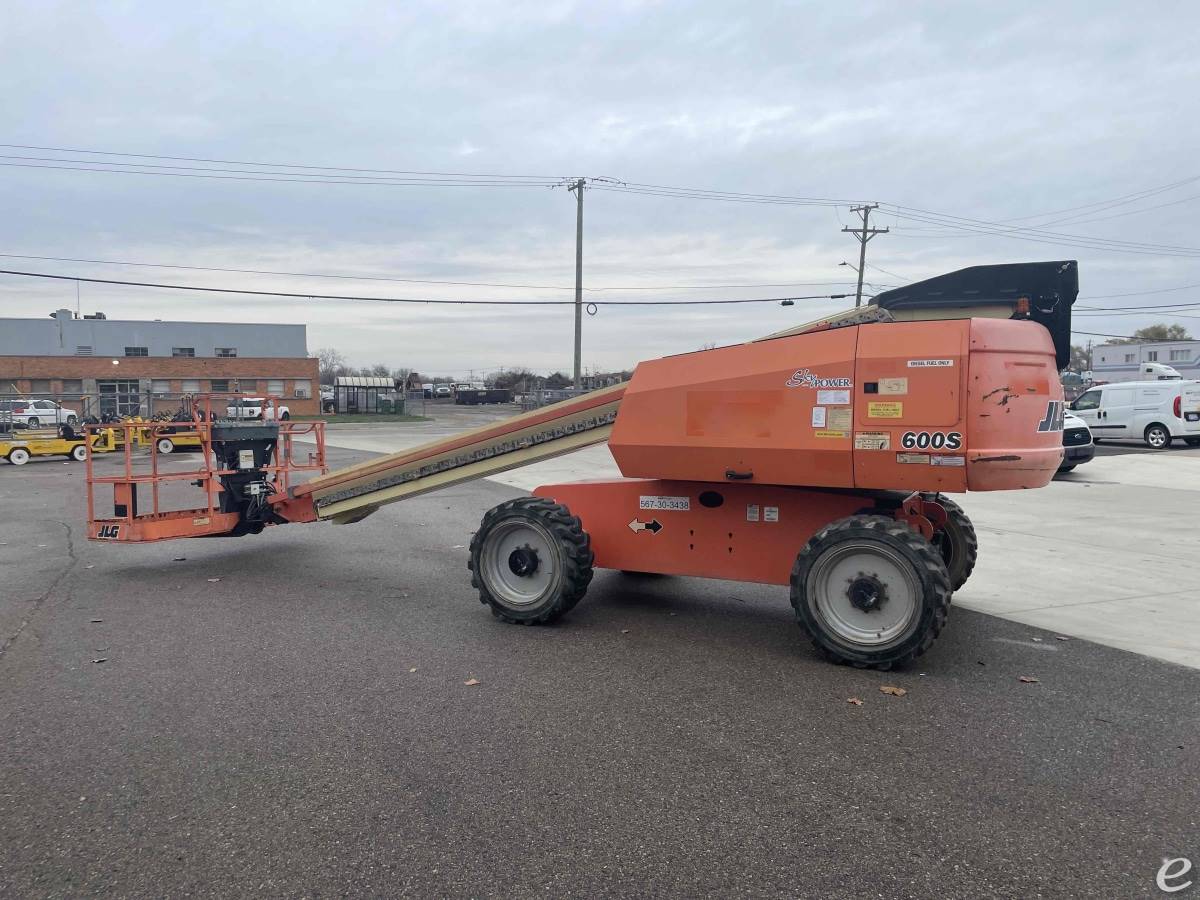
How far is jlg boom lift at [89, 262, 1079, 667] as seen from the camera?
5.39 m

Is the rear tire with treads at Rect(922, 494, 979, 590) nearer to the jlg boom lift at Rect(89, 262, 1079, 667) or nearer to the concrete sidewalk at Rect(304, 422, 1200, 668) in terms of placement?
the jlg boom lift at Rect(89, 262, 1079, 667)

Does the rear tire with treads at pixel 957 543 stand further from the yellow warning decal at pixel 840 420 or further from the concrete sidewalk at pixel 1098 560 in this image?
the yellow warning decal at pixel 840 420

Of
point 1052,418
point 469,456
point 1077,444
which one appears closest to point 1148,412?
point 1077,444

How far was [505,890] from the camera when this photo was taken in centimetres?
315

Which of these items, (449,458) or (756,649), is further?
(449,458)

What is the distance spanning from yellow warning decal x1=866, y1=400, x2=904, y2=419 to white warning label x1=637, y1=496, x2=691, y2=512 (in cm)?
169

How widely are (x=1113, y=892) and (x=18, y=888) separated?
401 centimetres

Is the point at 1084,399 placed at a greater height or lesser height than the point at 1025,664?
greater

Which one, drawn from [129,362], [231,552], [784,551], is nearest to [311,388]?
[129,362]

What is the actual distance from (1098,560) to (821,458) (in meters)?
5.57

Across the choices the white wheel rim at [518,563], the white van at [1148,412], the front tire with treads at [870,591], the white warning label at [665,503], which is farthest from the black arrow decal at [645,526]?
the white van at [1148,412]

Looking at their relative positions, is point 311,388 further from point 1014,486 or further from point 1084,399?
point 1014,486

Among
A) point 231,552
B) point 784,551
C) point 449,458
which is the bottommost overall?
point 231,552

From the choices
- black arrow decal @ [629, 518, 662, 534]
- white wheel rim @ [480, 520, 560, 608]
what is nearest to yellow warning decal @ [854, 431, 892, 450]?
black arrow decal @ [629, 518, 662, 534]
